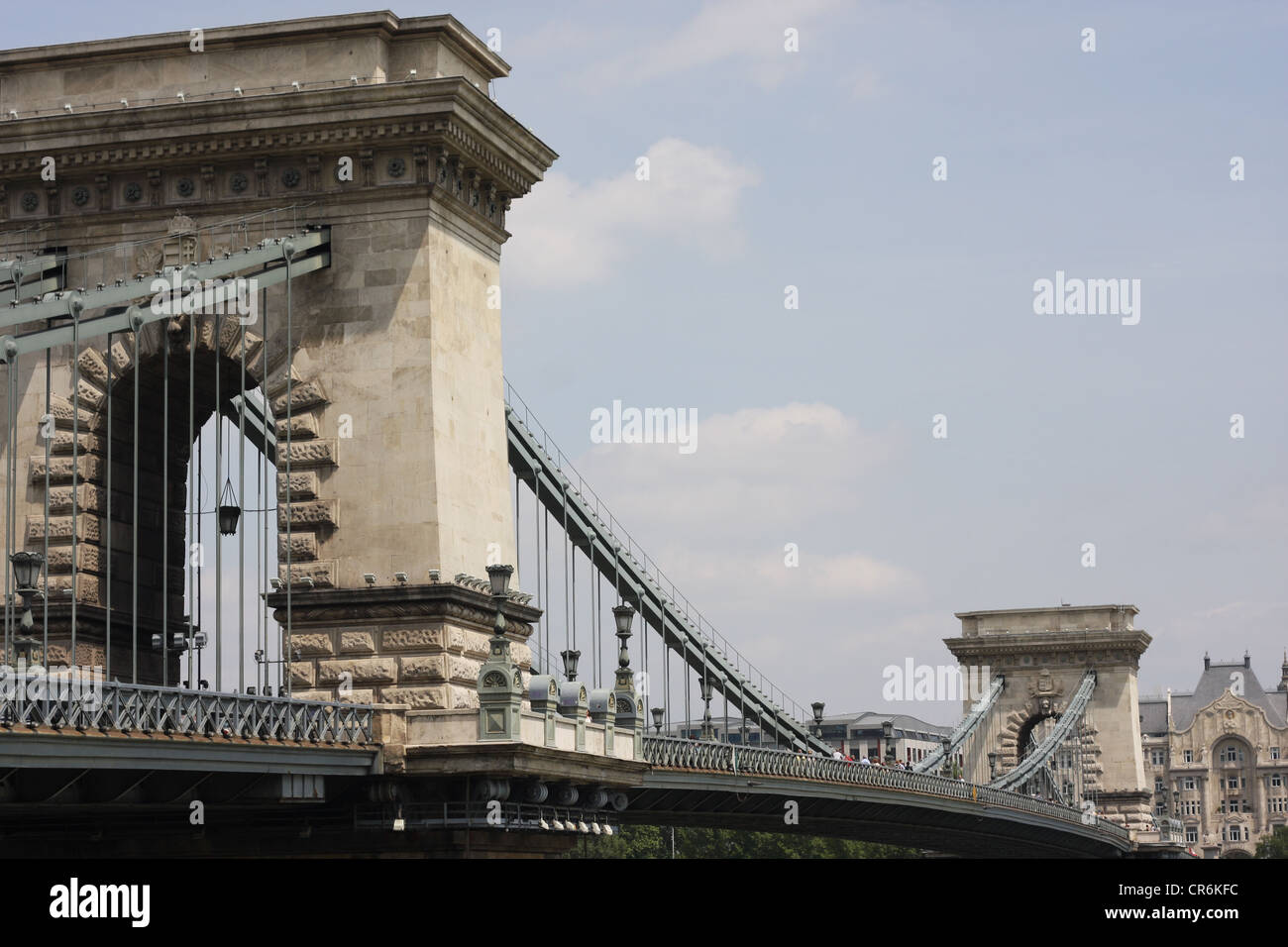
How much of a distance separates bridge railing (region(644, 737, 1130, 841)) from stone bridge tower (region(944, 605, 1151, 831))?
34.6m

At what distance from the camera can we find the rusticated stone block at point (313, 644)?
46.8m

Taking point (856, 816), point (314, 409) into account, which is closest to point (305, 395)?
point (314, 409)

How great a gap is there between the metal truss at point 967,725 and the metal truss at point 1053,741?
298cm

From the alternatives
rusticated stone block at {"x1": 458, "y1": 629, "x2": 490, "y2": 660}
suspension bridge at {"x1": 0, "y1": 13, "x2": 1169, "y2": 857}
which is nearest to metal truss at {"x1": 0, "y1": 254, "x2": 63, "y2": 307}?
suspension bridge at {"x1": 0, "y1": 13, "x2": 1169, "y2": 857}

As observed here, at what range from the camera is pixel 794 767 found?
68.1 meters

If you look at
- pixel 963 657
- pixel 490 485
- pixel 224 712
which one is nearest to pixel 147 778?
pixel 224 712

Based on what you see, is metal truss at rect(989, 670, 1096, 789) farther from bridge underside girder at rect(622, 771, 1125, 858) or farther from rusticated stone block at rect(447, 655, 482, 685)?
rusticated stone block at rect(447, 655, 482, 685)

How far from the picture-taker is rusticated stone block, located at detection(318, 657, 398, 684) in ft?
152

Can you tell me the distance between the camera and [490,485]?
50188 mm

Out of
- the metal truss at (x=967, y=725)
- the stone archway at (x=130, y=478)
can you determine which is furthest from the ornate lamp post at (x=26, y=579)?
the metal truss at (x=967, y=725)

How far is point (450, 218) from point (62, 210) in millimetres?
8811

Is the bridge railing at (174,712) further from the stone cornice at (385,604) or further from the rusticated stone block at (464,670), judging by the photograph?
the stone cornice at (385,604)
